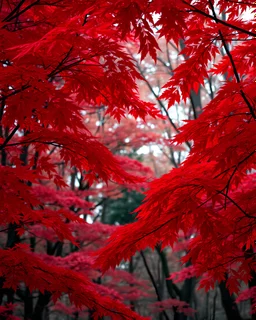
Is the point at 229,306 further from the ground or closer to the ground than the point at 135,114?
closer to the ground

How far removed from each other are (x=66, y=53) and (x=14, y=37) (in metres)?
0.45

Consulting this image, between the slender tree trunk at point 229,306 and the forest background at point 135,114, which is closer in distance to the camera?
the forest background at point 135,114

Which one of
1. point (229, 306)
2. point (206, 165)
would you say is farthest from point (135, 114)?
point (229, 306)

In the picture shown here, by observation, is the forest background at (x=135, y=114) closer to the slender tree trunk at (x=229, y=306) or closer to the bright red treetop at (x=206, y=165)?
the bright red treetop at (x=206, y=165)

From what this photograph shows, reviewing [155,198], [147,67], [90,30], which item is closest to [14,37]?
[90,30]

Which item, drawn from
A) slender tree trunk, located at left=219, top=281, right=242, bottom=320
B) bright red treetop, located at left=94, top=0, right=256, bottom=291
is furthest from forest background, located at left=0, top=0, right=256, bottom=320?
slender tree trunk, located at left=219, top=281, right=242, bottom=320

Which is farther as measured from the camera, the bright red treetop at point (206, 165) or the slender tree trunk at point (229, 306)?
the slender tree trunk at point (229, 306)

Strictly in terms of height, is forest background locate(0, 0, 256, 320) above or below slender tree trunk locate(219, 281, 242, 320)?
above

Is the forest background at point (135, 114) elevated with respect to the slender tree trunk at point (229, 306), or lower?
elevated

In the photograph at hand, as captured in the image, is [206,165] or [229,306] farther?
[229,306]

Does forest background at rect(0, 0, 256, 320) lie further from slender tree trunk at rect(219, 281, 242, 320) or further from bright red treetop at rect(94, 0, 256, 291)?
slender tree trunk at rect(219, 281, 242, 320)

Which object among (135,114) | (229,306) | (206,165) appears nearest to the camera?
(206,165)

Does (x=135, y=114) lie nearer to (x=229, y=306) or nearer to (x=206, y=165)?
(x=206, y=165)

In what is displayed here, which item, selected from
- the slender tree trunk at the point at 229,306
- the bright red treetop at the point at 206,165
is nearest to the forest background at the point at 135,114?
the bright red treetop at the point at 206,165
